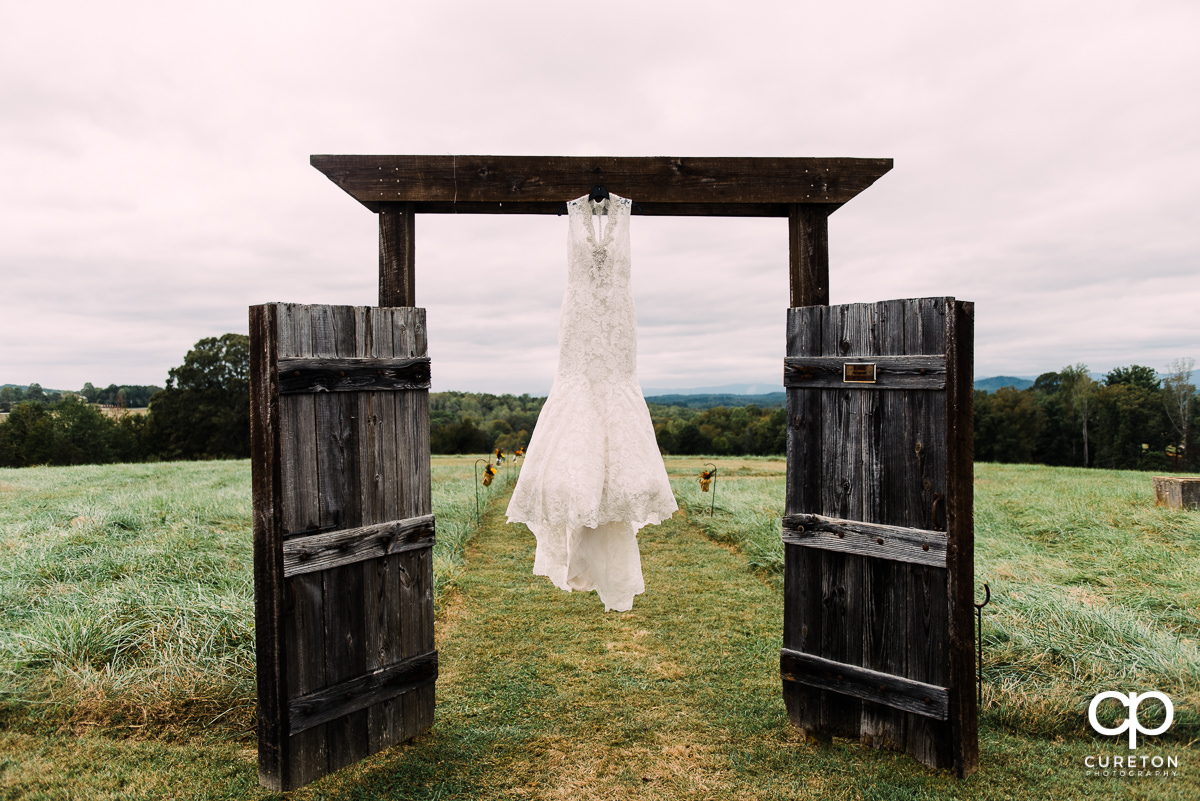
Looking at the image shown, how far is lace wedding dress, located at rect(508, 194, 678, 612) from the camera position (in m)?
3.21

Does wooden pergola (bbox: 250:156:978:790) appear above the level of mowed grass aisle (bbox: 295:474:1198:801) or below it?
above

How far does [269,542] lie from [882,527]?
3.27 meters

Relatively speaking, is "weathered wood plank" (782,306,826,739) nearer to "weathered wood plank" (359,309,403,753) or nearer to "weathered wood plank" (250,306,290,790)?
"weathered wood plank" (359,309,403,753)

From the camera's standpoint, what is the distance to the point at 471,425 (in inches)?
1227

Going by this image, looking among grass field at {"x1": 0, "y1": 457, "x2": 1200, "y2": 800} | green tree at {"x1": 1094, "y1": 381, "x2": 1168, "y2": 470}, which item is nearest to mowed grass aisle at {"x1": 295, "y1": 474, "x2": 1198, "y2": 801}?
grass field at {"x1": 0, "y1": 457, "x2": 1200, "y2": 800}

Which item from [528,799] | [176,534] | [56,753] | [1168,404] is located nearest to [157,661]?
[56,753]

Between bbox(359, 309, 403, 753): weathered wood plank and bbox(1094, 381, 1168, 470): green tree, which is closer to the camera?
bbox(359, 309, 403, 753): weathered wood plank

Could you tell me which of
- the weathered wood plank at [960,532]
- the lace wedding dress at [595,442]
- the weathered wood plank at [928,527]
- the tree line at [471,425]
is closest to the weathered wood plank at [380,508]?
the lace wedding dress at [595,442]

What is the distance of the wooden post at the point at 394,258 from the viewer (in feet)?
12.1

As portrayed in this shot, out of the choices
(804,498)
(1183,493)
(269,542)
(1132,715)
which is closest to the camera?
(269,542)

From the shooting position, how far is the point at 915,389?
3367 mm

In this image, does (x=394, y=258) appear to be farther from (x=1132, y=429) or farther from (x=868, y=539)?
(x=1132, y=429)

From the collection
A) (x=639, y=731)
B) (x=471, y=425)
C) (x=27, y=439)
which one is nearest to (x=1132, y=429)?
(x=471, y=425)

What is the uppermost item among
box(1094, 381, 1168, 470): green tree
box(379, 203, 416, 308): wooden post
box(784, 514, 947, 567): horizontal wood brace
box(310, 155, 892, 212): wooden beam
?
box(310, 155, 892, 212): wooden beam
